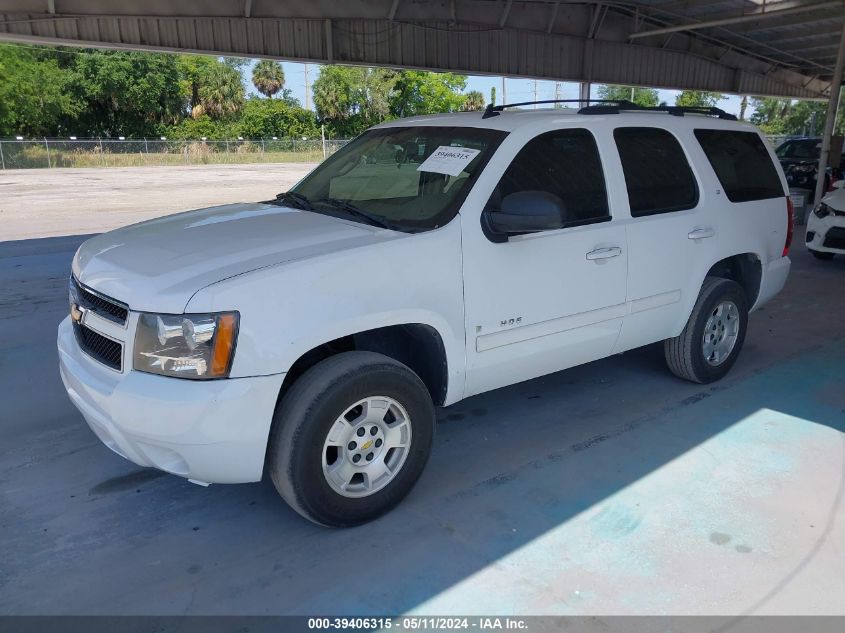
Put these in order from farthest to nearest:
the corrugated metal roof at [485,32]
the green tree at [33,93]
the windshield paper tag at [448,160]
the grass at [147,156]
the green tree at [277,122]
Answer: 1. the green tree at [277,122]
2. the green tree at [33,93]
3. the grass at [147,156]
4. the corrugated metal roof at [485,32]
5. the windshield paper tag at [448,160]

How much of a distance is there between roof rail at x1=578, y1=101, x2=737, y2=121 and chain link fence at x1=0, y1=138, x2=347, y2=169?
31.5 meters

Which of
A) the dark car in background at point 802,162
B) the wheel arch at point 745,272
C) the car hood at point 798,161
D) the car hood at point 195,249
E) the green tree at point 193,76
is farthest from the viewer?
the green tree at point 193,76

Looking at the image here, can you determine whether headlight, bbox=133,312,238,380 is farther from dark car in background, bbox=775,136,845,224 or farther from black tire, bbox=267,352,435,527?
dark car in background, bbox=775,136,845,224

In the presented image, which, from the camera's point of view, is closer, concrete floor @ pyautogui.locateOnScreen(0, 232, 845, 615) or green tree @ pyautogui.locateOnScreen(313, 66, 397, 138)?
concrete floor @ pyautogui.locateOnScreen(0, 232, 845, 615)

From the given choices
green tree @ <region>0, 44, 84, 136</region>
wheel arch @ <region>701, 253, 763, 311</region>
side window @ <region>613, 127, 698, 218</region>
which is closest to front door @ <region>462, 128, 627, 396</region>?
side window @ <region>613, 127, 698, 218</region>

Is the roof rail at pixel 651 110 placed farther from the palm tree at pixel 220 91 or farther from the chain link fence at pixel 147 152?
the palm tree at pixel 220 91

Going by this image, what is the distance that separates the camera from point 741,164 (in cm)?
523

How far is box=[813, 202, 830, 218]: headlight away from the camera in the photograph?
383 inches

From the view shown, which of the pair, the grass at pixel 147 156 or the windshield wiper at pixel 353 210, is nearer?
the windshield wiper at pixel 353 210

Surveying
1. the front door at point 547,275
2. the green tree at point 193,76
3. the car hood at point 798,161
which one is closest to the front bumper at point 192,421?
the front door at point 547,275

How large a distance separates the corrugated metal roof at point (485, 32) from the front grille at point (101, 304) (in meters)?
8.50

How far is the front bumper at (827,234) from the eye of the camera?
945 cm

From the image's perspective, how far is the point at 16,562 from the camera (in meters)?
3.12

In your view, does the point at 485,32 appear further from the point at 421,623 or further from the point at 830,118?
the point at 421,623
